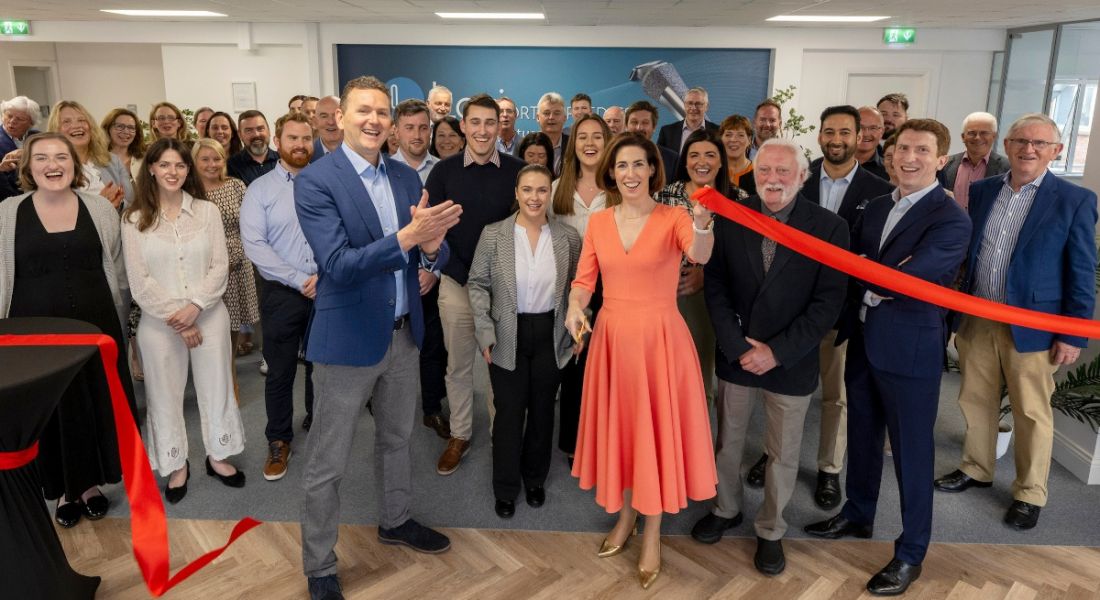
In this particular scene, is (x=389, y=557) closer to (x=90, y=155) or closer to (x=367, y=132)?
(x=367, y=132)

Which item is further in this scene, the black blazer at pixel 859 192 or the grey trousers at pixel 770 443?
the black blazer at pixel 859 192

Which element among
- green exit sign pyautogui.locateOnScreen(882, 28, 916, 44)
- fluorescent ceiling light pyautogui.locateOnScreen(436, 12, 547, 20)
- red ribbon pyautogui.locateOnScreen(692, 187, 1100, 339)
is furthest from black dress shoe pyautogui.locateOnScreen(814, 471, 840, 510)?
green exit sign pyautogui.locateOnScreen(882, 28, 916, 44)

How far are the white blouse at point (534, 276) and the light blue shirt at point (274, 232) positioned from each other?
1.18 meters

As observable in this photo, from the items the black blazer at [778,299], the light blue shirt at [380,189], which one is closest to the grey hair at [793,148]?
the black blazer at [778,299]

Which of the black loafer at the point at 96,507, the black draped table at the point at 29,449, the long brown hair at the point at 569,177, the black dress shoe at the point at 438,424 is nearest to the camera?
the black draped table at the point at 29,449

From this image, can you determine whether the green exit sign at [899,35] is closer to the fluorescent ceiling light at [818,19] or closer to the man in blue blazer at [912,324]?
the fluorescent ceiling light at [818,19]

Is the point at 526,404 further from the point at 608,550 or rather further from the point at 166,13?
the point at 166,13

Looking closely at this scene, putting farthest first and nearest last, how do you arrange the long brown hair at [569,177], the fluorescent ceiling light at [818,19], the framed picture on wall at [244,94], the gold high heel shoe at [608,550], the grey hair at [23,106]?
1. the framed picture on wall at [244,94]
2. the fluorescent ceiling light at [818,19]
3. the grey hair at [23,106]
4. the long brown hair at [569,177]
5. the gold high heel shoe at [608,550]

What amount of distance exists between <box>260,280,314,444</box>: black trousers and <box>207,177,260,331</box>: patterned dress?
0.63 m

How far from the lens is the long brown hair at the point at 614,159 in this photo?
2.88 metres

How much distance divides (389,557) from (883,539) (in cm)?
221

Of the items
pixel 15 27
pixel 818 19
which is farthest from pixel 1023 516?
pixel 15 27

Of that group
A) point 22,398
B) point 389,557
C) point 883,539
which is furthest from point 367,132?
point 883,539

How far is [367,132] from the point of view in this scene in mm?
2500
